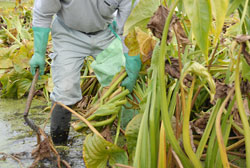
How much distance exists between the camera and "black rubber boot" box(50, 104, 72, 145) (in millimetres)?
1898

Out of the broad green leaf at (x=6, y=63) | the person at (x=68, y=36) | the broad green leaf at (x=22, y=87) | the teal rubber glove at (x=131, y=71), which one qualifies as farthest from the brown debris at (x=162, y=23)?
the broad green leaf at (x=6, y=63)

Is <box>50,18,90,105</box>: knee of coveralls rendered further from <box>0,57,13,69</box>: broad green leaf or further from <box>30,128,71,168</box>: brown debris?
<box>0,57,13,69</box>: broad green leaf

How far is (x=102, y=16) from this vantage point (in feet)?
6.34

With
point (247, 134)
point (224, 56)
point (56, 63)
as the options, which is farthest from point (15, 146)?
point (247, 134)

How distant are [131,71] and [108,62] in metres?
0.36

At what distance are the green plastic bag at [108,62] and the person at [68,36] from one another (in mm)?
57

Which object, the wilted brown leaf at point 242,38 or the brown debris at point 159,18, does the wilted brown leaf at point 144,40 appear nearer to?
the brown debris at point 159,18

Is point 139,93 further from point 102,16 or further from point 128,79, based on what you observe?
point 102,16

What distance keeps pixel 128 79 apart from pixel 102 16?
477 mm

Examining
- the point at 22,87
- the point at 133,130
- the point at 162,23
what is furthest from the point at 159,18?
the point at 22,87

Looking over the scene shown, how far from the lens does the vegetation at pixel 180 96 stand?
0.82m

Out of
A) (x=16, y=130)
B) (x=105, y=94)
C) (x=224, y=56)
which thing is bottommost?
(x=16, y=130)

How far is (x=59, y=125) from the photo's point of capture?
191 centimetres

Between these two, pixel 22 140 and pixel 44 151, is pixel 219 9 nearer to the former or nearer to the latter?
pixel 44 151
